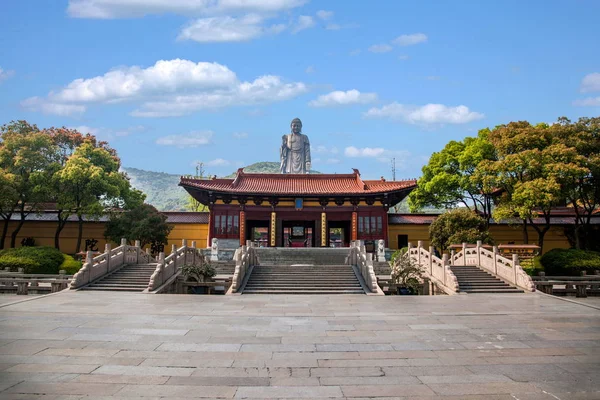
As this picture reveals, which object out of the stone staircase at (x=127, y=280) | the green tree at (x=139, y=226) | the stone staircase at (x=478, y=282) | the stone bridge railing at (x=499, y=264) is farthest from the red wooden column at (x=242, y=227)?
the stone staircase at (x=478, y=282)

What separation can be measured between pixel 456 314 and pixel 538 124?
2421 cm

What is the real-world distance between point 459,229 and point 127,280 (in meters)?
18.5

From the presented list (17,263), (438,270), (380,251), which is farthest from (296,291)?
(17,263)

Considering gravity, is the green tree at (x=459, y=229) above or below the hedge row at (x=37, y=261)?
above

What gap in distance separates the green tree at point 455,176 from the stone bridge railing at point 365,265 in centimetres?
1196

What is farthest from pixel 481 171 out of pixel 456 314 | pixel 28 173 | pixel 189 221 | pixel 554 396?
pixel 28 173

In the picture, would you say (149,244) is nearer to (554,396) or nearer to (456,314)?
(456,314)

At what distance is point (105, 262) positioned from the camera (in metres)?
19.5

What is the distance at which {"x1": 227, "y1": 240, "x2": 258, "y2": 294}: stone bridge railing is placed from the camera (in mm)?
17484

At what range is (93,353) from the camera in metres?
7.62

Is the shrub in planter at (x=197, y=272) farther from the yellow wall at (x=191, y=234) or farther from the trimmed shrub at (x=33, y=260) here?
the yellow wall at (x=191, y=234)

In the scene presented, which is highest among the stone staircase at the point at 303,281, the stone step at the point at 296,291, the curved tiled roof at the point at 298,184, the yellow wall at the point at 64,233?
the curved tiled roof at the point at 298,184

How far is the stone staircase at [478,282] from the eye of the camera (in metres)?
17.7

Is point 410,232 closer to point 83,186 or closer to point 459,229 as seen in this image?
point 459,229
